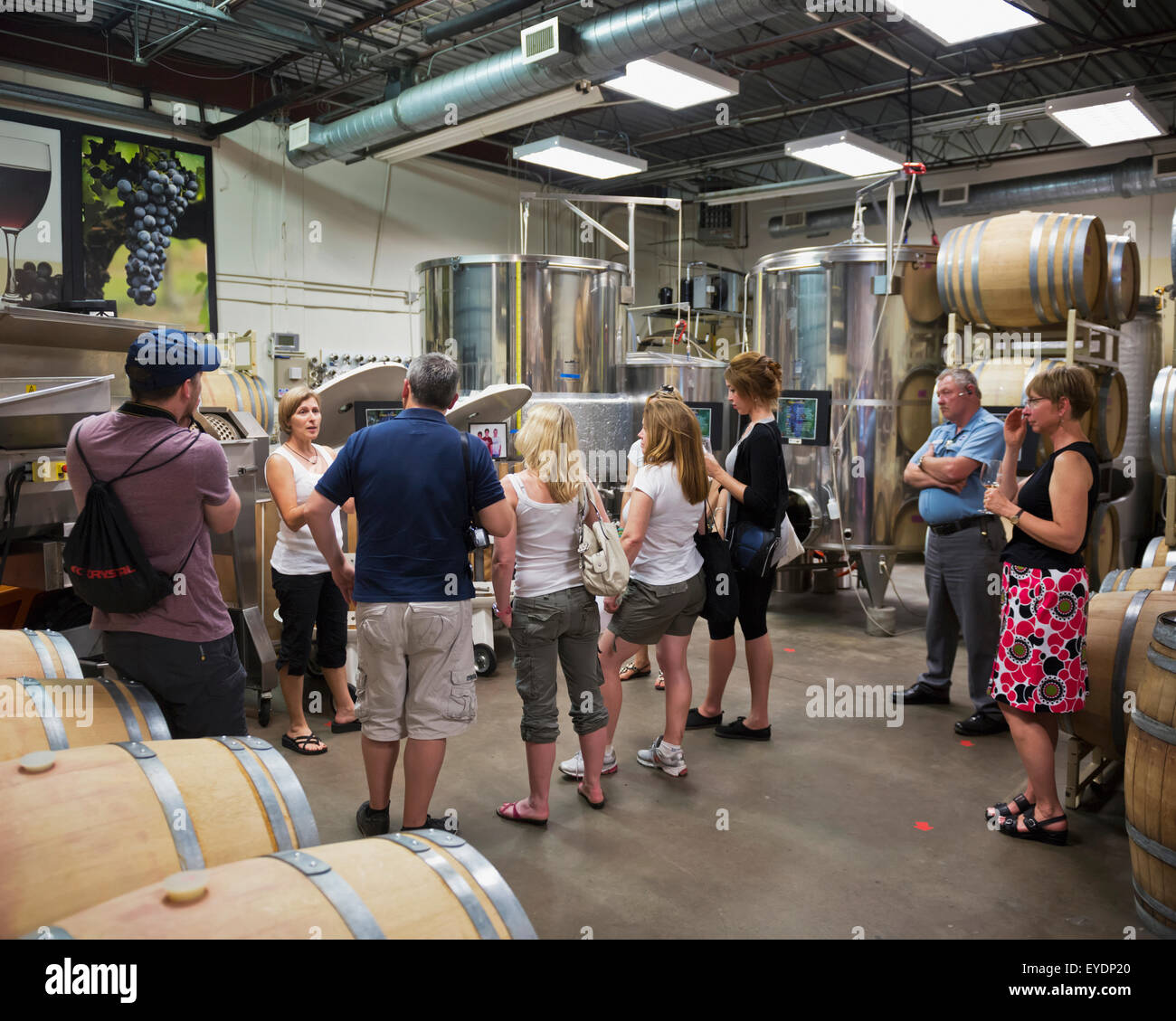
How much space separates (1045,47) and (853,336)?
5.73 m

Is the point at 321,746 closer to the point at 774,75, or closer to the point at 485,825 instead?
the point at 485,825

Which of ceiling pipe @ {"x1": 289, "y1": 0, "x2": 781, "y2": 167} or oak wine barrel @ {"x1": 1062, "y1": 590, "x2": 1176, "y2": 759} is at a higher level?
ceiling pipe @ {"x1": 289, "y1": 0, "x2": 781, "y2": 167}

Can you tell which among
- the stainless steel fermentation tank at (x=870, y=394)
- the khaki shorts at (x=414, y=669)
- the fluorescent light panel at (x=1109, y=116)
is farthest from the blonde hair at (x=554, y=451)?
the fluorescent light panel at (x=1109, y=116)

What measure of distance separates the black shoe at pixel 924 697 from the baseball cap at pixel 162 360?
12.9 feet

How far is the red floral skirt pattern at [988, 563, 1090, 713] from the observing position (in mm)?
3072

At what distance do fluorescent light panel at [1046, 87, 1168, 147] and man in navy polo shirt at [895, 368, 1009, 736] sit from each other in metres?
4.59

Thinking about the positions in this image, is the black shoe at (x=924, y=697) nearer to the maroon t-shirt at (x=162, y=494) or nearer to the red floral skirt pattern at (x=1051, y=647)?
the red floral skirt pattern at (x=1051, y=647)

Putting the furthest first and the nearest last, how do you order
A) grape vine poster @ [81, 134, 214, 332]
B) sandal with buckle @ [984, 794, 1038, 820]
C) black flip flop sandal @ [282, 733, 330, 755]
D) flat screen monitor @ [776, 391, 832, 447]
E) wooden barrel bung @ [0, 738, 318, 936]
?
grape vine poster @ [81, 134, 214, 332] → flat screen monitor @ [776, 391, 832, 447] → black flip flop sandal @ [282, 733, 330, 755] → sandal with buckle @ [984, 794, 1038, 820] → wooden barrel bung @ [0, 738, 318, 936]

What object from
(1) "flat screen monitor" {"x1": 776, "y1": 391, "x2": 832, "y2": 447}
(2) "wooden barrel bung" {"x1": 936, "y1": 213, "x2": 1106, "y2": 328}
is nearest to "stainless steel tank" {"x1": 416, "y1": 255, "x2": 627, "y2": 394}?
(1) "flat screen monitor" {"x1": 776, "y1": 391, "x2": 832, "y2": 447}

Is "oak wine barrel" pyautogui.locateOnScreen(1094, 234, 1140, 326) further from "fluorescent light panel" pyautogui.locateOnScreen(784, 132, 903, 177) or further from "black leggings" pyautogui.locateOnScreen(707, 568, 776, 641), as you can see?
"black leggings" pyautogui.locateOnScreen(707, 568, 776, 641)

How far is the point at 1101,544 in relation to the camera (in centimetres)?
632

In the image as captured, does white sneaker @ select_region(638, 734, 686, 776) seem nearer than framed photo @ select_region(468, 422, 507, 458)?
Yes

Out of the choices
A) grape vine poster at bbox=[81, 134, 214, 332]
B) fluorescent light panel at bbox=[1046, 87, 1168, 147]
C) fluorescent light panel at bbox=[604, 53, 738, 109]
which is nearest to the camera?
fluorescent light panel at bbox=[604, 53, 738, 109]

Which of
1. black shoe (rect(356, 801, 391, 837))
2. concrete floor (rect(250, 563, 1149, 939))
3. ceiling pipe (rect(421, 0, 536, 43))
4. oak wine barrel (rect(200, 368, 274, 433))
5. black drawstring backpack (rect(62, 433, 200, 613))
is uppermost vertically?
ceiling pipe (rect(421, 0, 536, 43))
